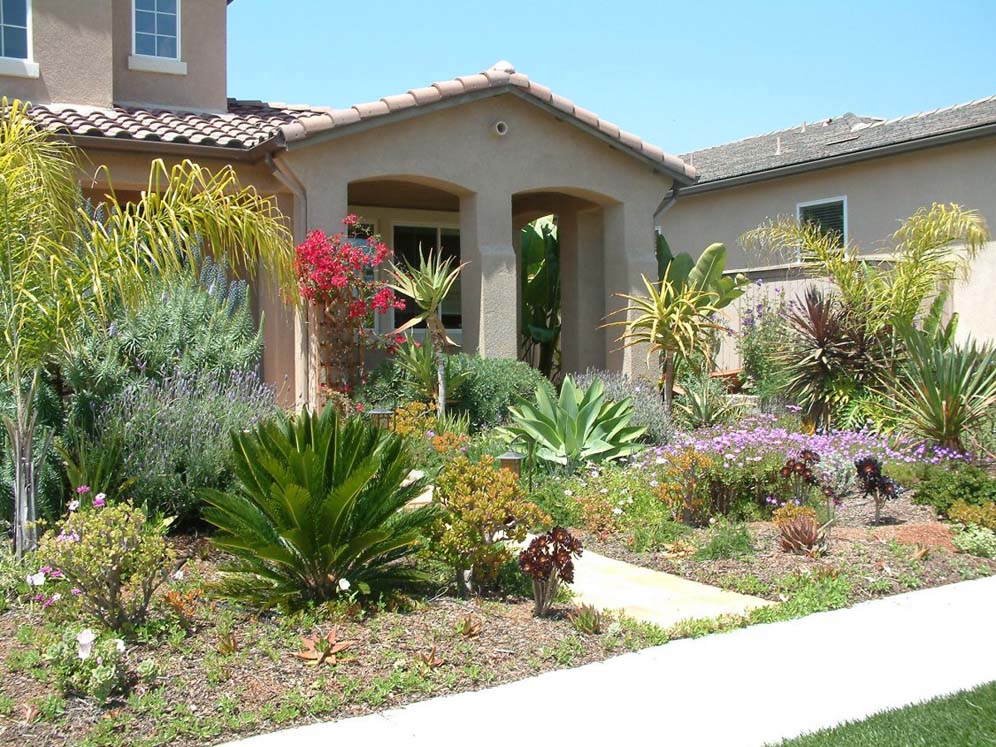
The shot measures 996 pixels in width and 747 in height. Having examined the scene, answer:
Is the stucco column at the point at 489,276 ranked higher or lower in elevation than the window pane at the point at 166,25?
lower

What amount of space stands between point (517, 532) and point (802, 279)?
1228 cm

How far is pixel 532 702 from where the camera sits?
5504mm

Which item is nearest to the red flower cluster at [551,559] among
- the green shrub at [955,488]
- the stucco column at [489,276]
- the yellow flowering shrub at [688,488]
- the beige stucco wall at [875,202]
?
the yellow flowering shrub at [688,488]

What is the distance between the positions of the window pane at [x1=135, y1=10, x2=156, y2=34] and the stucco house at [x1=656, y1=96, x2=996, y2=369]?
8.39 metres

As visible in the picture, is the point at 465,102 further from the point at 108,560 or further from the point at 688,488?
the point at 108,560

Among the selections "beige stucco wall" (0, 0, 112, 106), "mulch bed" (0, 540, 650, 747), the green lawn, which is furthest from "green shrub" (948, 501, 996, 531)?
"beige stucco wall" (0, 0, 112, 106)

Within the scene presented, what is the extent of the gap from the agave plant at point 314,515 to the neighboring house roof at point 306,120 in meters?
6.94

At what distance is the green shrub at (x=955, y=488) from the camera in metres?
9.70

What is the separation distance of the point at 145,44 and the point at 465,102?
5280 mm

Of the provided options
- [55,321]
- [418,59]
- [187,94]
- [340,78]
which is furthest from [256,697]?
[418,59]

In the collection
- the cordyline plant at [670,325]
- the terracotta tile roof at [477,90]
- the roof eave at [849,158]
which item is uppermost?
the roof eave at [849,158]

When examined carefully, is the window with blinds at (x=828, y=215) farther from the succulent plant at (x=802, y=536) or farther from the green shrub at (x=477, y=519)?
the green shrub at (x=477, y=519)

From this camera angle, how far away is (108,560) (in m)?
5.95

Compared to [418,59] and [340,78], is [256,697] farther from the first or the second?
[418,59]
